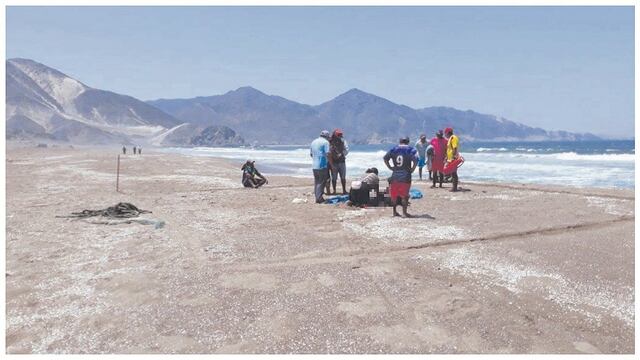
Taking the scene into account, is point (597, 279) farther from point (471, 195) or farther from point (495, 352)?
point (471, 195)

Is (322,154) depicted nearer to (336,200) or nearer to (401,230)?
(336,200)

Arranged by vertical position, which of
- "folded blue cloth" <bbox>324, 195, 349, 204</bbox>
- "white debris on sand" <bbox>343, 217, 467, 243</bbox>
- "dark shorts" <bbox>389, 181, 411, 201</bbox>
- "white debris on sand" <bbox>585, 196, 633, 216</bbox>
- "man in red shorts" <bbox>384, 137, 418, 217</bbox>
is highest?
"man in red shorts" <bbox>384, 137, 418, 217</bbox>

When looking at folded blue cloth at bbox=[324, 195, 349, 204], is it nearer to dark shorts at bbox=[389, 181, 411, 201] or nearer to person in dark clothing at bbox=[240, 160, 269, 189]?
dark shorts at bbox=[389, 181, 411, 201]

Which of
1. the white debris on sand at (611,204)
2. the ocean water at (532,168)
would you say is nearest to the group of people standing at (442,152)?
the white debris on sand at (611,204)

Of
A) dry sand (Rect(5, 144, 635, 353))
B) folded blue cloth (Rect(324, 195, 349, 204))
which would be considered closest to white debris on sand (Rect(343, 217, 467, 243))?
dry sand (Rect(5, 144, 635, 353))

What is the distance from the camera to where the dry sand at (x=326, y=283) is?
418 cm

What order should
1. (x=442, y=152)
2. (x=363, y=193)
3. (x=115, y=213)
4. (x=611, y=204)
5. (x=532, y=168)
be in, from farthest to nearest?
1. (x=532, y=168)
2. (x=442, y=152)
3. (x=363, y=193)
4. (x=611, y=204)
5. (x=115, y=213)

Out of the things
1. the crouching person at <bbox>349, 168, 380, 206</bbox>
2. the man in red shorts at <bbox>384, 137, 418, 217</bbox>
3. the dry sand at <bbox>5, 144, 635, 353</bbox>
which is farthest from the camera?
the crouching person at <bbox>349, 168, 380, 206</bbox>

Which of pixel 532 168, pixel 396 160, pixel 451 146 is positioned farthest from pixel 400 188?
pixel 532 168

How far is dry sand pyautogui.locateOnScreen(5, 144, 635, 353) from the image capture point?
418 centimetres

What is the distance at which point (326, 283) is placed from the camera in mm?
5523

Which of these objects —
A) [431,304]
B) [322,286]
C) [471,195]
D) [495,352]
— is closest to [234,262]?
[322,286]

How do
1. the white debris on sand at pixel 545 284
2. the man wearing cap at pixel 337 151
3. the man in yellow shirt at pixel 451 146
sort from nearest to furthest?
the white debris on sand at pixel 545 284 < the man wearing cap at pixel 337 151 < the man in yellow shirt at pixel 451 146

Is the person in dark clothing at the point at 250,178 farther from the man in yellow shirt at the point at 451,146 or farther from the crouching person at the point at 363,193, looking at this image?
the man in yellow shirt at the point at 451,146
